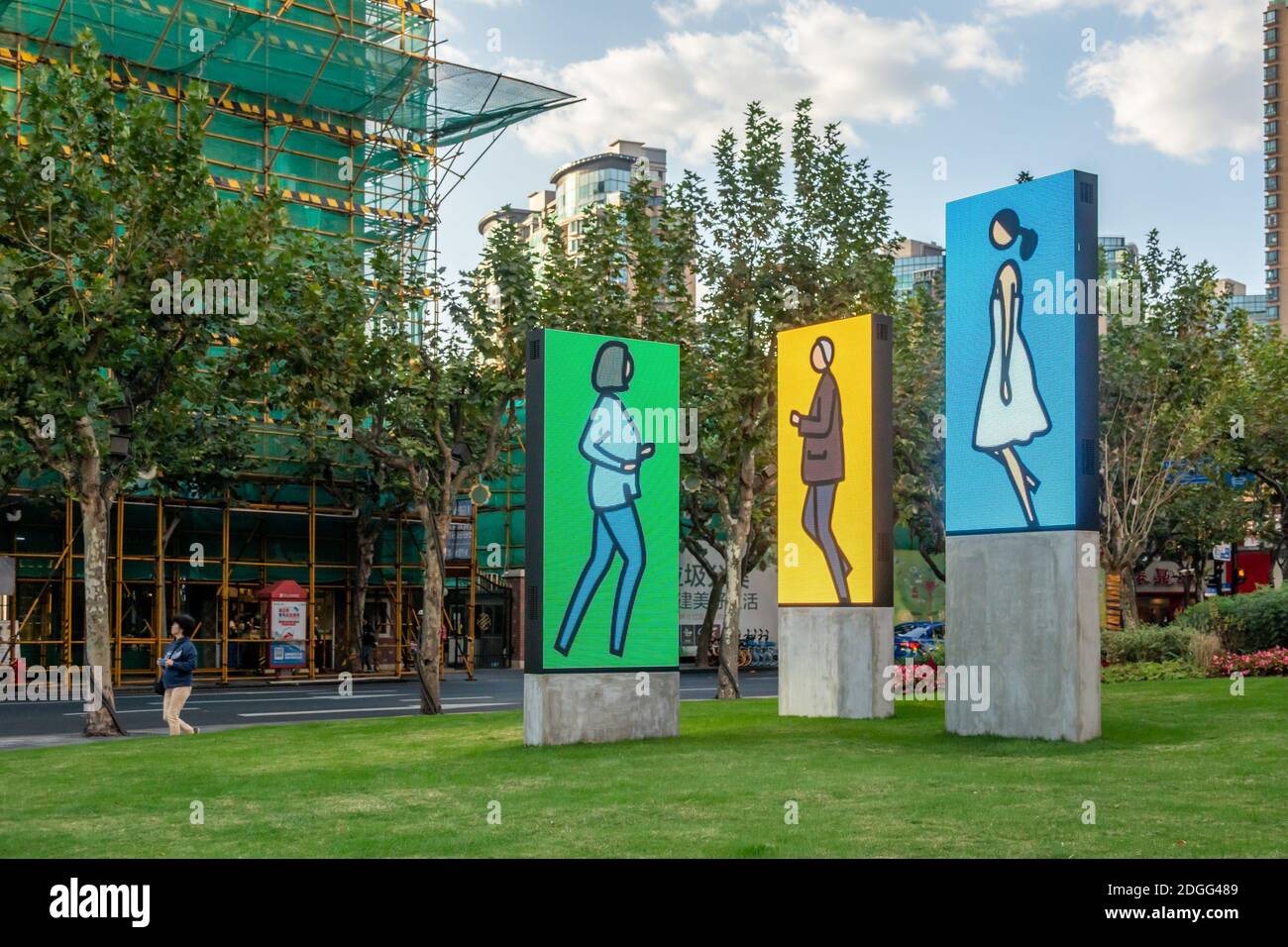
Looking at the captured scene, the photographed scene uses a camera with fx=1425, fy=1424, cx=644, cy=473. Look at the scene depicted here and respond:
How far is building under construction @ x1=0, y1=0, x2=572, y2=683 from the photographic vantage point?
35.2 m

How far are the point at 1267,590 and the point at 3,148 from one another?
2248cm

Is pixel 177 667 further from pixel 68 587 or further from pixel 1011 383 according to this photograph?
pixel 68 587

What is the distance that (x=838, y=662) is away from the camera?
18.9 meters

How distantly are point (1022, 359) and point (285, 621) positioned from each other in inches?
1069

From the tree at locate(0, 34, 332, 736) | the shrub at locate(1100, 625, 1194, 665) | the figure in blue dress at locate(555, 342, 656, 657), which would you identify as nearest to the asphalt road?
the tree at locate(0, 34, 332, 736)

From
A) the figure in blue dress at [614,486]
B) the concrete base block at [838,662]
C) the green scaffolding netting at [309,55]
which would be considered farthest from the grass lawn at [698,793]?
the green scaffolding netting at [309,55]

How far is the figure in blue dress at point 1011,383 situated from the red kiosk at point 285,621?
26.1 m

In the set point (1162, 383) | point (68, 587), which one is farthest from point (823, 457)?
point (68, 587)

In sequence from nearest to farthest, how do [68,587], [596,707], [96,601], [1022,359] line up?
[1022,359], [596,707], [96,601], [68,587]

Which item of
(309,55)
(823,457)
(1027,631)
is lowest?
(1027,631)

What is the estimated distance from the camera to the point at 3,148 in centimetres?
2042

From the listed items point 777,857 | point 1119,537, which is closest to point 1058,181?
point 777,857

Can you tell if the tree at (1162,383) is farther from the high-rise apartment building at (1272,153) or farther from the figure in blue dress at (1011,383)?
the high-rise apartment building at (1272,153)

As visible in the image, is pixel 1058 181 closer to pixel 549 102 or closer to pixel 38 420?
pixel 38 420
